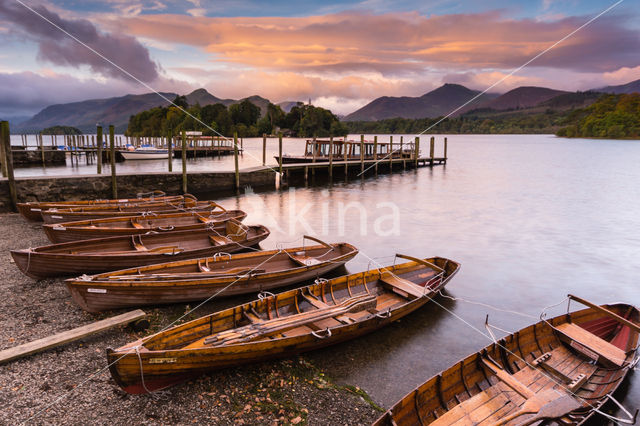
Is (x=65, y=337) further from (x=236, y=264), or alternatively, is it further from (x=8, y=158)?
(x=8, y=158)

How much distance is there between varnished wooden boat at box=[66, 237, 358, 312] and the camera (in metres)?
7.46

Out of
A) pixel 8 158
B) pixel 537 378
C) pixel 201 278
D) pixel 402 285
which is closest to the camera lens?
pixel 537 378

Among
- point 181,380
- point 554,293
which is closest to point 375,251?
point 554,293

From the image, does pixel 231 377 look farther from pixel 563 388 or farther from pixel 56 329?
pixel 563 388

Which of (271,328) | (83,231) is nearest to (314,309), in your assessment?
(271,328)

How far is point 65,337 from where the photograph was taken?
21.2ft

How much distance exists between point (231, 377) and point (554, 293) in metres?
10.3

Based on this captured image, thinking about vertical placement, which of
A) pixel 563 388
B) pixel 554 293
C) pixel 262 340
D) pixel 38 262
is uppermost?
pixel 38 262

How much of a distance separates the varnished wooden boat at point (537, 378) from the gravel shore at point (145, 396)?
4.20ft

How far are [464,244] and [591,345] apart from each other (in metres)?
10.3

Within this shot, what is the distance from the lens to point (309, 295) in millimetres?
8000

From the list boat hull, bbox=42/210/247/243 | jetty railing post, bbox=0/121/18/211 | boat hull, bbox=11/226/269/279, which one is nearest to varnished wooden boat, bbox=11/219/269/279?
boat hull, bbox=11/226/269/279

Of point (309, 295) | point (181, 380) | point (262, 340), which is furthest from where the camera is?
point (309, 295)

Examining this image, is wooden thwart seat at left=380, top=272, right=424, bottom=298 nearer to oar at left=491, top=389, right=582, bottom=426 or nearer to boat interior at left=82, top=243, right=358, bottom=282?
boat interior at left=82, top=243, right=358, bottom=282
